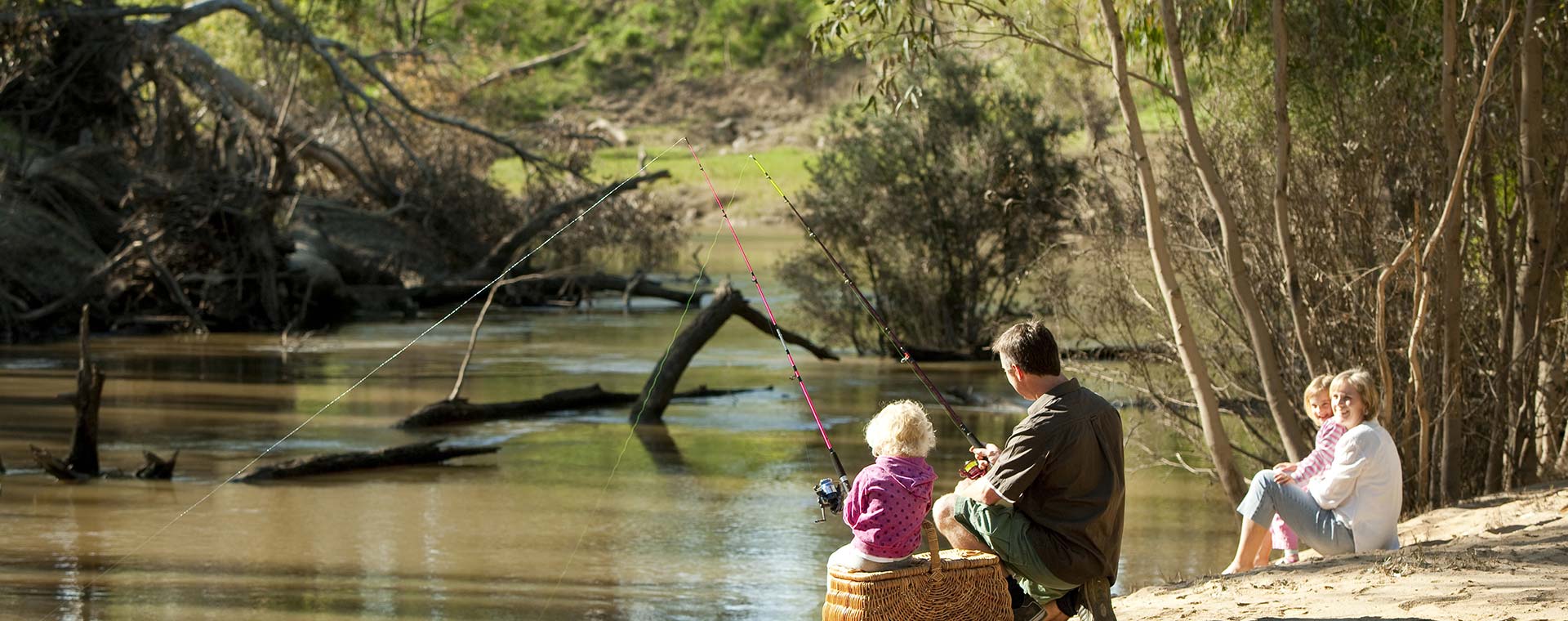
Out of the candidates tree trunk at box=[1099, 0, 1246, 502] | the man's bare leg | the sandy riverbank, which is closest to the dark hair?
the man's bare leg

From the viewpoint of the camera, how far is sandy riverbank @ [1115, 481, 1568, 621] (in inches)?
217

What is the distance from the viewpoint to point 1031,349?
4.93 meters

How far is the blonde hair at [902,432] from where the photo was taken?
477cm

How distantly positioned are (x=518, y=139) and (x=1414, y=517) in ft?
68.6

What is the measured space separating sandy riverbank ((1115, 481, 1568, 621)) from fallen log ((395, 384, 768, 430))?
306 inches

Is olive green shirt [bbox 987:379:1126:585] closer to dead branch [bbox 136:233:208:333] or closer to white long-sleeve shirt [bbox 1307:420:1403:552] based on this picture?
white long-sleeve shirt [bbox 1307:420:1403:552]

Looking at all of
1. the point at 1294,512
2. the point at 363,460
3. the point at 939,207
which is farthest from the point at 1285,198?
the point at 939,207

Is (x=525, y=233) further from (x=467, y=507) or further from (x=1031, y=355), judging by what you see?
(x=1031, y=355)

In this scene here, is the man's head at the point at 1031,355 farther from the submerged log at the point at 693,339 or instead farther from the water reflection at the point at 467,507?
the submerged log at the point at 693,339

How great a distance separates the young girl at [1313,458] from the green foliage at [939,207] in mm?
10492

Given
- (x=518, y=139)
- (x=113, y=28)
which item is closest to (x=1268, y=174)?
(x=113, y=28)

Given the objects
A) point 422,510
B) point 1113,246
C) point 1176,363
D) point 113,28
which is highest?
point 113,28

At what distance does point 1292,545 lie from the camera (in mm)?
7121

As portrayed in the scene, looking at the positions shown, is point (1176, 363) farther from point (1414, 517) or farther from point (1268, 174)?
point (1414, 517)
